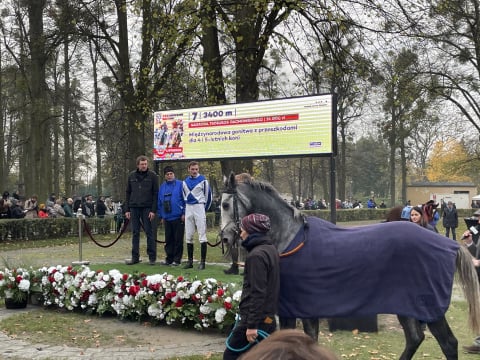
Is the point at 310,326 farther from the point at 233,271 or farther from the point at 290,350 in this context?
the point at 233,271

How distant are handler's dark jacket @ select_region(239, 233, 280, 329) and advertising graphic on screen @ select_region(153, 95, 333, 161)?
5888 mm

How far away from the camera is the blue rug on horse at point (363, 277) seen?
440 cm

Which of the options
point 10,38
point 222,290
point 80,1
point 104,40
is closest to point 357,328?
point 222,290

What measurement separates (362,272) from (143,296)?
373 centimetres

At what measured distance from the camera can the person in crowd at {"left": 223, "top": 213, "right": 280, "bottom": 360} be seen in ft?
12.6

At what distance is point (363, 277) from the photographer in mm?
4465

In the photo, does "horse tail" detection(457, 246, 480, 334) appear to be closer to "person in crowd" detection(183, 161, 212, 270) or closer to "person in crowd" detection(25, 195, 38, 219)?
"person in crowd" detection(183, 161, 212, 270)

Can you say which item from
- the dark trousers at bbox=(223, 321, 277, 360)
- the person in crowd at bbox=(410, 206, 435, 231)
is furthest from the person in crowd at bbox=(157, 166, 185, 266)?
the dark trousers at bbox=(223, 321, 277, 360)

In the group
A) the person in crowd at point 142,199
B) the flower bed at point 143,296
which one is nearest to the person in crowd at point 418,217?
the flower bed at point 143,296

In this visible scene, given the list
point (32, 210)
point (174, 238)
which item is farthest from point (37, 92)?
point (174, 238)

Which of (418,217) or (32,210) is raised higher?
(418,217)

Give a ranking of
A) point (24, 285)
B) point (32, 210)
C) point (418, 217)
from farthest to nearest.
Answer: point (32, 210)
point (24, 285)
point (418, 217)

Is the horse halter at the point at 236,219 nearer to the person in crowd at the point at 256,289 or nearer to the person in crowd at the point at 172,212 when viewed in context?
the person in crowd at the point at 256,289

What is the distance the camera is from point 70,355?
18.8 feet
